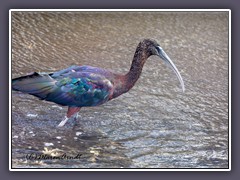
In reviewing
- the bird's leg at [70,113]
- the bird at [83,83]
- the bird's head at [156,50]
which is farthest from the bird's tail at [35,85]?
the bird's head at [156,50]

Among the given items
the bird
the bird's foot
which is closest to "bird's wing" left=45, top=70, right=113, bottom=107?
the bird

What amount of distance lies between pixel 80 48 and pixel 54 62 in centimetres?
33

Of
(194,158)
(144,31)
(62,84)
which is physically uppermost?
(144,31)

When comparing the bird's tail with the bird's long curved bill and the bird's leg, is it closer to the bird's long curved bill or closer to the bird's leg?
the bird's leg

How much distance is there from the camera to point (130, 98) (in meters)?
7.09

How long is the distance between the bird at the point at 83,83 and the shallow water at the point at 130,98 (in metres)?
0.12

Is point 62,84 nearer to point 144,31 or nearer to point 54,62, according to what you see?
point 54,62

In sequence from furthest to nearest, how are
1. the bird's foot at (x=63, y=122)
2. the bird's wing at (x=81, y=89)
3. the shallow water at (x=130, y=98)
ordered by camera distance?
the bird's foot at (x=63, y=122)
the bird's wing at (x=81, y=89)
the shallow water at (x=130, y=98)

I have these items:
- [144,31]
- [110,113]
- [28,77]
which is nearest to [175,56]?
[144,31]

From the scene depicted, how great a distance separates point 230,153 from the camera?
22.1 ft

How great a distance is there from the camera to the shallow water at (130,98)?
6.70m

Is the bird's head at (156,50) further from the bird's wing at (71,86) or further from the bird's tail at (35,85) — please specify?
the bird's tail at (35,85)

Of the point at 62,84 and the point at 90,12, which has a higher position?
the point at 90,12

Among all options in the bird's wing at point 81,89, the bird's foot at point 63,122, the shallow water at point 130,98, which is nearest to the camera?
the shallow water at point 130,98
